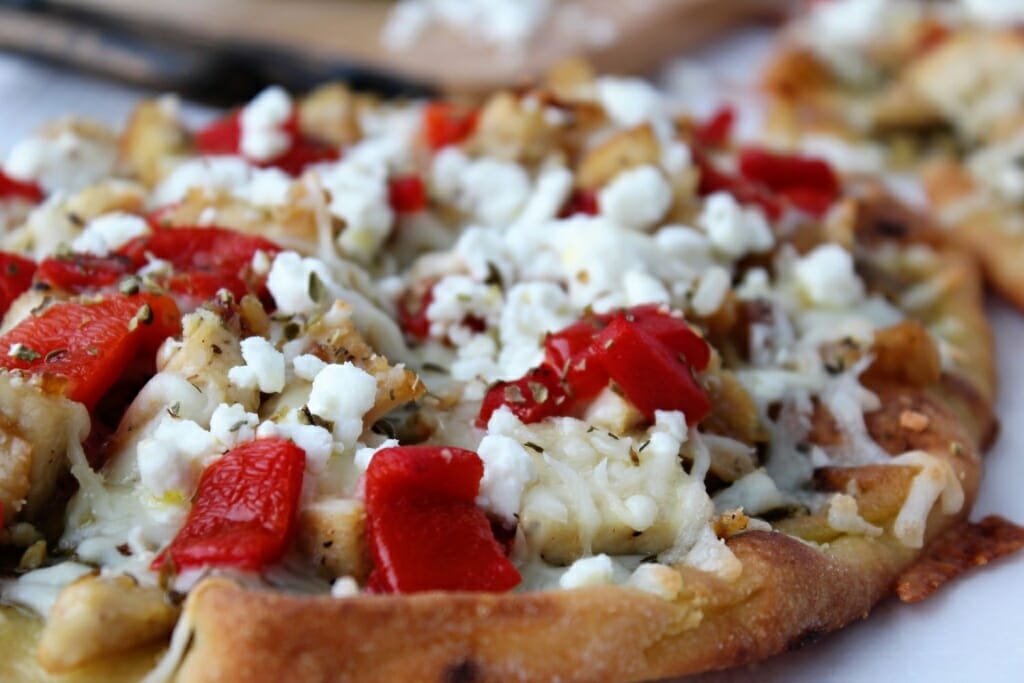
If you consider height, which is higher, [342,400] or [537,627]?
[342,400]

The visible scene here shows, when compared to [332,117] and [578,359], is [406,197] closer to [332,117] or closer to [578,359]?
[332,117]

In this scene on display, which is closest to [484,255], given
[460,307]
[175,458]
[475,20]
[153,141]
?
[460,307]

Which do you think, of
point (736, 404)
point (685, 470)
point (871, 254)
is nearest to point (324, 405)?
point (685, 470)

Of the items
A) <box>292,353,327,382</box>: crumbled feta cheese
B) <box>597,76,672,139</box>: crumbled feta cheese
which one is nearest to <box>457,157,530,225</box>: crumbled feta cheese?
<box>597,76,672,139</box>: crumbled feta cheese

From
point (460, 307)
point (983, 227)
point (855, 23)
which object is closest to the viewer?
point (460, 307)

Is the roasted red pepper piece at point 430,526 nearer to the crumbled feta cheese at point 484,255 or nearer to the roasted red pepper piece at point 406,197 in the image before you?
the crumbled feta cheese at point 484,255

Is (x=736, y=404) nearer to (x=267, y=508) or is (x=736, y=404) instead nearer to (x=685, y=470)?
(x=685, y=470)
